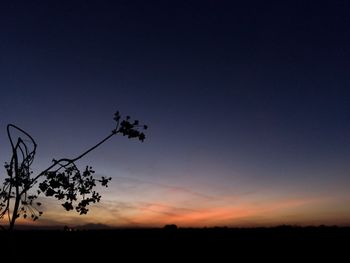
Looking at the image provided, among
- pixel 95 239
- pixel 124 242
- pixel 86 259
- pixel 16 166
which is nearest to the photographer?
pixel 16 166

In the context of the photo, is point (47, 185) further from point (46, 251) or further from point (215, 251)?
point (46, 251)

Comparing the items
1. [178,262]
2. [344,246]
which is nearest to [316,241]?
[344,246]

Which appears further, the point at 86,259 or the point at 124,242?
the point at 124,242

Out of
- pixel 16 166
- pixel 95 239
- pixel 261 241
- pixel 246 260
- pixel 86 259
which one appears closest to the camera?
pixel 16 166

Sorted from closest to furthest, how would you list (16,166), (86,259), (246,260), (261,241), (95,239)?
1. (16,166)
2. (246,260)
3. (86,259)
4. (261,241)
5. (95,239)

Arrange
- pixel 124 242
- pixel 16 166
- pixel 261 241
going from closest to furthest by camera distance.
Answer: pixel 16 166
pixel 261 241
pixel 124 242

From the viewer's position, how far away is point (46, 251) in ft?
222

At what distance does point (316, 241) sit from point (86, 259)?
3332 cm

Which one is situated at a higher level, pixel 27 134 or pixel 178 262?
pixel 27 134

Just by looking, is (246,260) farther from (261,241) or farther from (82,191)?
(82,191)

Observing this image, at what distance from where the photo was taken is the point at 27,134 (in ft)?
58.4

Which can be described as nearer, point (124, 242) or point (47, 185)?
point (47, 185)

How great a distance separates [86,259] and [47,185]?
4425 centimetres

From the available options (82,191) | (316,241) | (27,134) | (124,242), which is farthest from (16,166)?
(124,242)
